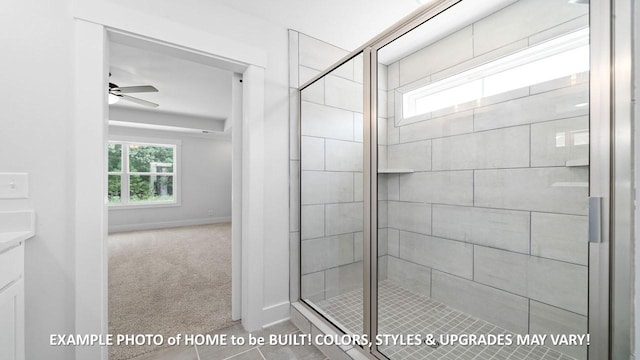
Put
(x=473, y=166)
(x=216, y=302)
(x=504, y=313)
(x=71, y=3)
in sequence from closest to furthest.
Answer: (x=71, y=3), (x=504, y=313), (x=473, y=166), (x=216, y=302)

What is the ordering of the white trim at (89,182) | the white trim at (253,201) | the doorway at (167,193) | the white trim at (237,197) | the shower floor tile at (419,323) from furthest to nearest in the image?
the doorway at (167,193) → the white trim at (237,197) → the white trim at (253,201) → the shower floor tile at (419,323) → the white trim at (89,182)

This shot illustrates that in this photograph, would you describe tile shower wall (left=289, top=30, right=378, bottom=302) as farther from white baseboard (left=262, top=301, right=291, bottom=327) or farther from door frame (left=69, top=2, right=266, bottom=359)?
door frame (left=69, top=2, right=266, bottom=359)

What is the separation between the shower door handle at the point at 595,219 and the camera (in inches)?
29.2

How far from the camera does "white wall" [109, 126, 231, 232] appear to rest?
5.58 metres

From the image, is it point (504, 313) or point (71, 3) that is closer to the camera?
point (71, 3)

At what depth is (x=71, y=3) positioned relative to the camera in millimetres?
1335

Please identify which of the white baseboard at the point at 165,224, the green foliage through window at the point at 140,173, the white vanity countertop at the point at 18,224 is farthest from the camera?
the green foliage through window at the point at 140,173

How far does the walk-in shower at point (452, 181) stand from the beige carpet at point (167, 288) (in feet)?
2.99

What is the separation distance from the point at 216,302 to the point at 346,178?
1.63 m

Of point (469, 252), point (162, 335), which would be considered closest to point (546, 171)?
point (469, 252)

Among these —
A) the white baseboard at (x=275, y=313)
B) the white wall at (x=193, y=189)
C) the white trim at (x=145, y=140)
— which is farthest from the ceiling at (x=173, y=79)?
the white baseboard at (x=275, y=313)

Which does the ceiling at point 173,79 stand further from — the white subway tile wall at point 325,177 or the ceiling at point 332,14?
the white subway tile wall at point 325,177

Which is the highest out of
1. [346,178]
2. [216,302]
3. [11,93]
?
[11,93]

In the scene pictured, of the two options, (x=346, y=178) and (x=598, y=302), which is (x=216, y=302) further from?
(x=598, y=302)
